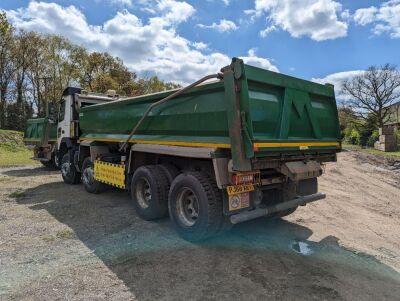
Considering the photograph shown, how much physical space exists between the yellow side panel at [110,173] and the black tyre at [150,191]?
2.41ft

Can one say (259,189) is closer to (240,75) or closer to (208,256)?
(208,256)

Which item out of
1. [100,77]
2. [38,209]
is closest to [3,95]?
[100,77]

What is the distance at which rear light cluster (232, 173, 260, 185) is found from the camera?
15.2ft

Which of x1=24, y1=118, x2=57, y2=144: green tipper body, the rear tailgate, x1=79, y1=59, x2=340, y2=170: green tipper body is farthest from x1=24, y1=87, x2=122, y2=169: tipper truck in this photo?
the rear tailgate

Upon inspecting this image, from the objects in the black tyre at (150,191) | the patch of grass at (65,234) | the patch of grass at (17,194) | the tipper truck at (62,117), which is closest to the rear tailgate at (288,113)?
the black tyre at (150,191)

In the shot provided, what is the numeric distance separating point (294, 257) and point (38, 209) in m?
5.22

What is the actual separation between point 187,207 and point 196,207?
203 millimetres

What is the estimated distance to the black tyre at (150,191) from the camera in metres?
5.82

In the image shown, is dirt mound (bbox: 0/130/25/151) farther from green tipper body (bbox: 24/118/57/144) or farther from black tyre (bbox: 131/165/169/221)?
black tyre (bbox: 131/165/169/221)

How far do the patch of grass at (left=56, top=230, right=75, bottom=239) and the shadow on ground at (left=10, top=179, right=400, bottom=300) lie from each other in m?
0.09

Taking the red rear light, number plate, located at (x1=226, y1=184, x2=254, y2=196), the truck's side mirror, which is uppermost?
the truck's side mirror

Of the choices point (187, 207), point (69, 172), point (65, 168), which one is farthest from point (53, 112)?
point (187, 207)

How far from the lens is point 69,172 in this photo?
9.96m

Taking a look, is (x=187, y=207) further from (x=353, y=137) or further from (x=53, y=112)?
(x=353, y=137)
